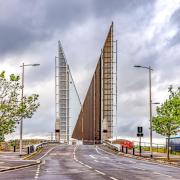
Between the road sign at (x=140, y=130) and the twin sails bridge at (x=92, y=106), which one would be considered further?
the twin sails bridge at (x=92, y=106)

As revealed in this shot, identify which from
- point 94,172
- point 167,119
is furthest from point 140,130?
point 94,172

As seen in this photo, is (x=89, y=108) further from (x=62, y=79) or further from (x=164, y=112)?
(x=164, y=112)

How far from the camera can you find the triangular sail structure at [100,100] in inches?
6270

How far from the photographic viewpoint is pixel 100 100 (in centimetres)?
16162

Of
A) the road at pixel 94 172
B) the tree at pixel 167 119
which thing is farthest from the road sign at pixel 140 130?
the road at pixel 94 172

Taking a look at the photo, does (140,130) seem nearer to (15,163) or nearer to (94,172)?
(15,163)

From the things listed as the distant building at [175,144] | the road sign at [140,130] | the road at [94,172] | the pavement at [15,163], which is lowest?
the pavement at [15,163]

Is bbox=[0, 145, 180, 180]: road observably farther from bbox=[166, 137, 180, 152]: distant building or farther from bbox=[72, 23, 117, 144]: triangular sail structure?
bbox=[72, 23, 117, 144]: triangular sail structure

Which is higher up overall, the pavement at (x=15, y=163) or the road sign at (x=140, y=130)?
the road sign at (x=140, y=130)

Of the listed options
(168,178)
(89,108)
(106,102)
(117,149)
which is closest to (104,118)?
(106,102)

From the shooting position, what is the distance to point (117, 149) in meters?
83.8

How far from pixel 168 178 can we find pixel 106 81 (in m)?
133

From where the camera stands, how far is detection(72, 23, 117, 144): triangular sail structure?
15925 cm

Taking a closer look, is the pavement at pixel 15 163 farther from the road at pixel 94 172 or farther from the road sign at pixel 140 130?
the road sign at pixel 140 130
